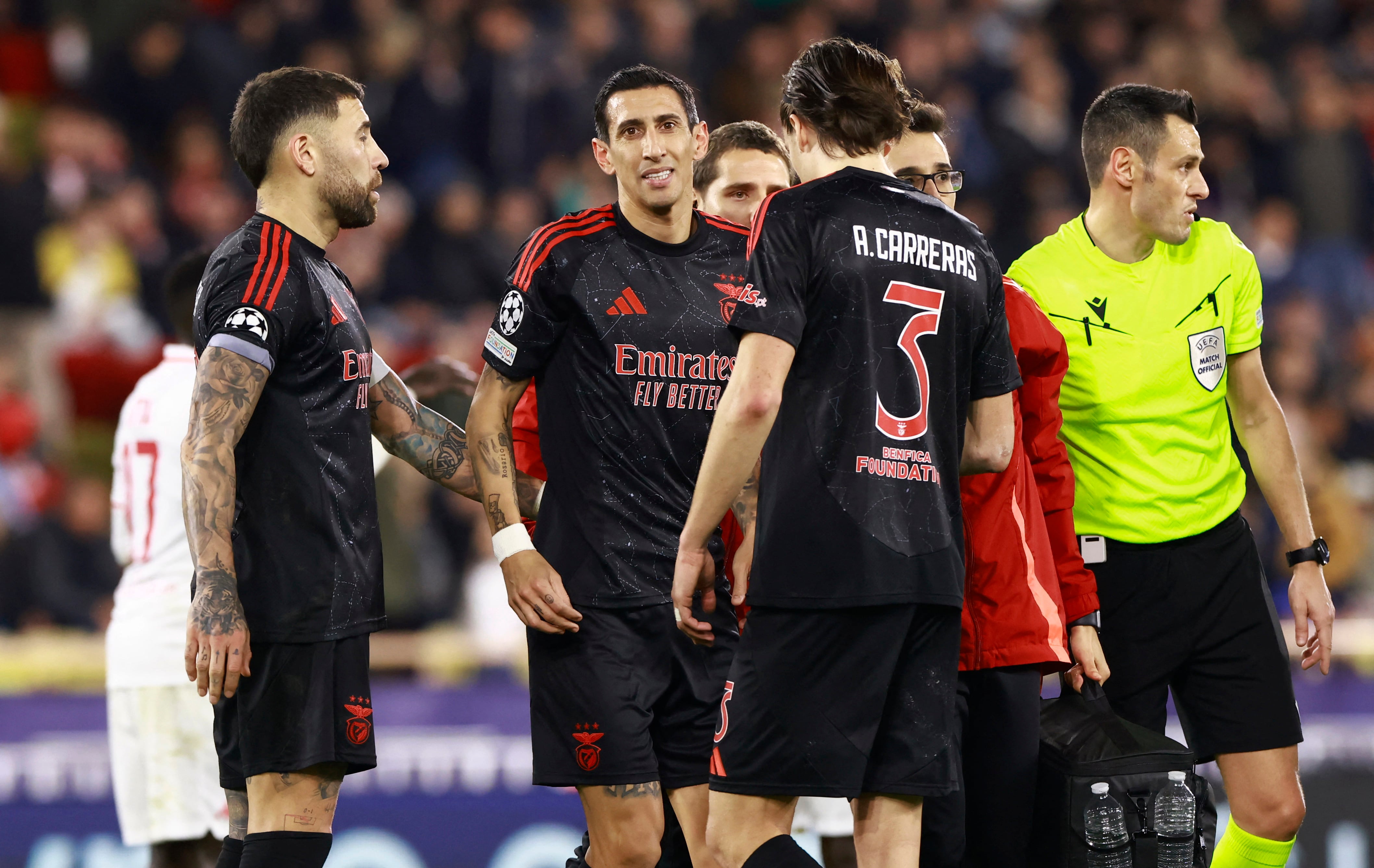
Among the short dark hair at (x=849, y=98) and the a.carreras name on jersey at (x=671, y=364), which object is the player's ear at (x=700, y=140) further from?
the short dark hair at (x=849, y=98)

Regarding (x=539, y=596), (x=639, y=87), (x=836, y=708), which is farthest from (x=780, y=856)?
(x=639, y=87)

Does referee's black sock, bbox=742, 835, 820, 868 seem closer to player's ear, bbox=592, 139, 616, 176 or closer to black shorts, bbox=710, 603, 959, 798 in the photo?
black shorts, bbox=710, 603, 959, 798

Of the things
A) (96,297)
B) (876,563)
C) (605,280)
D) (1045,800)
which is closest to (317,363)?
(605,280)

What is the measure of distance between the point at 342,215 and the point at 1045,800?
247 centimetres

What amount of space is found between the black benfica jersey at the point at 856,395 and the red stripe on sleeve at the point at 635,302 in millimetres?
769

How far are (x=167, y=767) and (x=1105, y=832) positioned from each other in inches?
135

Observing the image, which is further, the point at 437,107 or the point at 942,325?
the point at 437,107

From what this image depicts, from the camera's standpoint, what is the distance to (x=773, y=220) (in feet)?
11.9

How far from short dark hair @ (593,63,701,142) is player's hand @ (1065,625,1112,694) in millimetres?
1814

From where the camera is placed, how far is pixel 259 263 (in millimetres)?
3982

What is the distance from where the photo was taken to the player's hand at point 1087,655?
14.2 feet

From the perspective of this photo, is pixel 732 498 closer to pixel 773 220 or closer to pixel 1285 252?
pixel 773 220

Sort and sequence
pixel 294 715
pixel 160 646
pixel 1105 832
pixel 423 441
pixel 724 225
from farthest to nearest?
pixel 160 646
pixel 724 225
pixel 423 441
pixel 1105 832
pixel 294 715

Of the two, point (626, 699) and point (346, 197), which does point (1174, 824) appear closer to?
point (626, 699)
